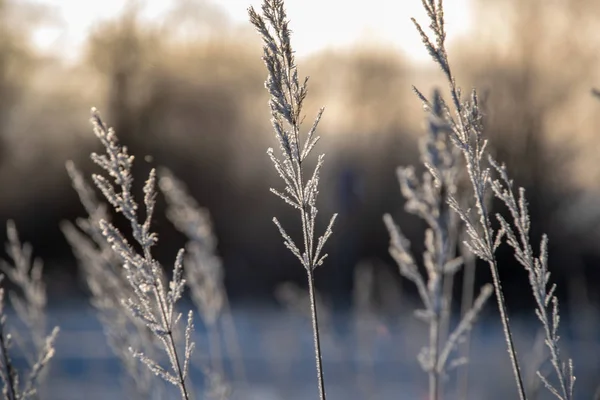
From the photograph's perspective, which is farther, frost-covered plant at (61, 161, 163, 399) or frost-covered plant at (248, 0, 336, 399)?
frost-covered plant at (61, 161, 163, 399)

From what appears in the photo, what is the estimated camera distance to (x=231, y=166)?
20.3m

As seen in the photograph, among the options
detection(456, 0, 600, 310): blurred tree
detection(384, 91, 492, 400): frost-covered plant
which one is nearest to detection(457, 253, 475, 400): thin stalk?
detection(384, 91, 492, 400): frost-covered plant

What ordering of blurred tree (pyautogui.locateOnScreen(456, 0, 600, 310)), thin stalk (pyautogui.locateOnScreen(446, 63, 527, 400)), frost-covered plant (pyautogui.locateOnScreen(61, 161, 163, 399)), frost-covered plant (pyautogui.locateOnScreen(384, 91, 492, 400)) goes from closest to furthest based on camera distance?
1. thin stalk (pyautogui.locateOnScreen(446, 63, 527, 400))
2. frost-covered plant (pyautogui.locateOnScreen(384, 91, 492, 400))
3. frost-covered plant (pyautogui.locateOnScreen(61, 161, 163, 399))
4. blurred tree (pyautogui.locateOnScreen(456, 0, 600, 310))

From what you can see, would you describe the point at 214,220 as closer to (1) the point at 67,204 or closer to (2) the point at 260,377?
(1) the point at 67,204

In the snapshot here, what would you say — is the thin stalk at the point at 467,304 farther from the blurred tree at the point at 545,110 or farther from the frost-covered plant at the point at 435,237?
the blurred tree at the point at 545,110

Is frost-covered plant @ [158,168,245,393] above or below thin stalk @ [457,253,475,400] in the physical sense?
above

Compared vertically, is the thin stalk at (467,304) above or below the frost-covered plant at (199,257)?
below

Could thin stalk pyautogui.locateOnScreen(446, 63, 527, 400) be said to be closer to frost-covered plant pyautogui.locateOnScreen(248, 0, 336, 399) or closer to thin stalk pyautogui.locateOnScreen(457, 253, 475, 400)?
frost-covered plant pyautogui.locateOnScreen(248, 0, 336, 399)

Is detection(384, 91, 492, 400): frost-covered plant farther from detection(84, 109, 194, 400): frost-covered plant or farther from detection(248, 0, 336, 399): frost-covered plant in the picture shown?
detection(84, 109, 194, 400): frost-covered plant

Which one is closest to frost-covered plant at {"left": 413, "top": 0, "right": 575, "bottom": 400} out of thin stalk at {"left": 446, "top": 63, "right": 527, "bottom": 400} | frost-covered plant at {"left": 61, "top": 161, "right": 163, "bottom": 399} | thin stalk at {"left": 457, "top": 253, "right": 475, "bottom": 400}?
thin stalk at {"left": 446, "top": 63, "right": 527, "bottom": 400}

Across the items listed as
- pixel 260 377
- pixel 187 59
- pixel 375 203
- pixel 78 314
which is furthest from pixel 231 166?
pixel 260 377

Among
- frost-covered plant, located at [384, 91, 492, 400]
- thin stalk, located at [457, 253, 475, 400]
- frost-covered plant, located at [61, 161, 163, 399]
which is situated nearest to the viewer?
frost-covered plant, located at [384, 91, 492, 400]

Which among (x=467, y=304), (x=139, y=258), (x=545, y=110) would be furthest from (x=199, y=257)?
(x=545, y=110)

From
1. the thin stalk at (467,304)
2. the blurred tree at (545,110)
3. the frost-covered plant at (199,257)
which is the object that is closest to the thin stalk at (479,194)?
the thin stalk at (467,304)
